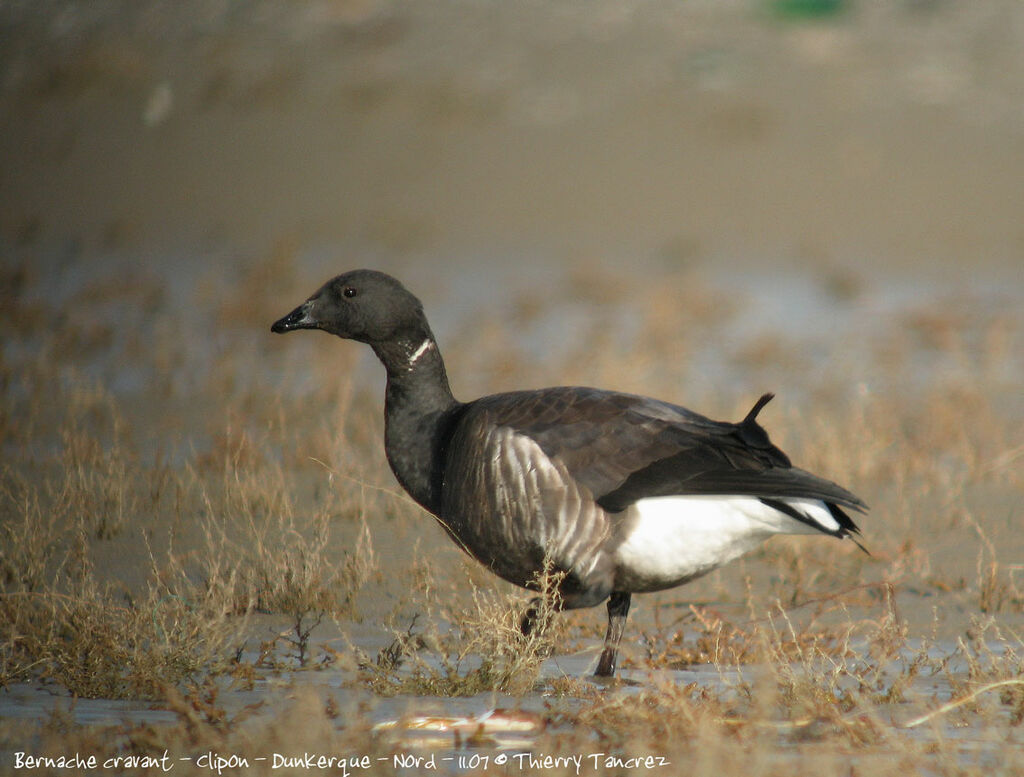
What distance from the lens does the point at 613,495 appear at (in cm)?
579

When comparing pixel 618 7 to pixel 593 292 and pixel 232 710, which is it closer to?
pixel 593 292

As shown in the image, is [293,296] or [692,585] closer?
[692,585]

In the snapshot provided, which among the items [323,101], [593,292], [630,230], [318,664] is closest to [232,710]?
[318,664]

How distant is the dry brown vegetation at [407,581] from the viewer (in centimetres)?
484

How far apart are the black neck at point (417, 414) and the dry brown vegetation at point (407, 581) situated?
38 centimetres

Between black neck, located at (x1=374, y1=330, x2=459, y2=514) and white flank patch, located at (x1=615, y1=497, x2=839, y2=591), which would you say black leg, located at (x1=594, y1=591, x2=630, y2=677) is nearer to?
white flank patch, located at (x1=615, y1=497, x2=839, y2=591)

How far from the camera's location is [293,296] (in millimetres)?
14422

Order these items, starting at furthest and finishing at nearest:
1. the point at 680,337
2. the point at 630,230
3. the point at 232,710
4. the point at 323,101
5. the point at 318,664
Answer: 1. the point at 323,101
2. the point at 630,230
3. the point at 680,337
4. the point at 318,664
5. the point at 232,710

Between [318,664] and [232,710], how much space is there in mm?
755

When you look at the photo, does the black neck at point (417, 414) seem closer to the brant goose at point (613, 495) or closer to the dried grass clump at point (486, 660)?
the brant goose at point (613, 495)

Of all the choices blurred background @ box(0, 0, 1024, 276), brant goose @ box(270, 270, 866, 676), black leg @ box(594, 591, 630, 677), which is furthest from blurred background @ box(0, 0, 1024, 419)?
brant goose @ box(270, 270, 866, 676)

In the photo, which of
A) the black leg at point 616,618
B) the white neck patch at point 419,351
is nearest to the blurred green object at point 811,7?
the white neck patch at point 419,351

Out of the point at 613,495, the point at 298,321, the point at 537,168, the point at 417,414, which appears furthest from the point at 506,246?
the point at 613,495

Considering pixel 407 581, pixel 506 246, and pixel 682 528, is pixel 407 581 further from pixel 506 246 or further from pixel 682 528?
pixel 506 246
